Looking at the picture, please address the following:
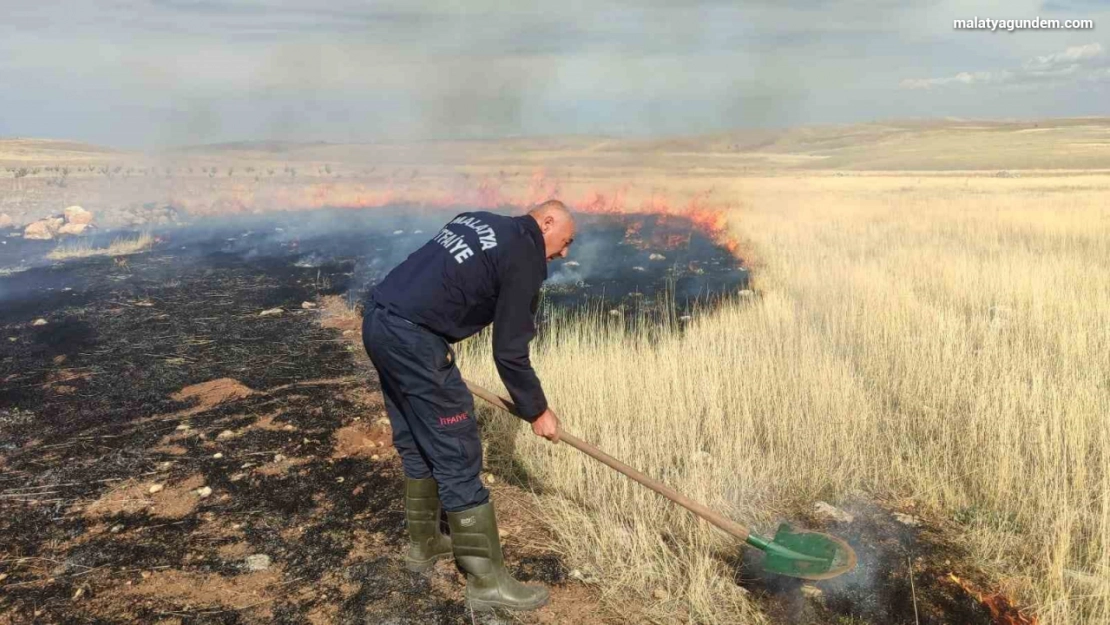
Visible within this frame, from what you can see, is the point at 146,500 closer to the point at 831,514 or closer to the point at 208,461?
the point at 208,461

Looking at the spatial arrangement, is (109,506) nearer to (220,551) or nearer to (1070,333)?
(220,551)

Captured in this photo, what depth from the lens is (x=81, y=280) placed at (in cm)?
993

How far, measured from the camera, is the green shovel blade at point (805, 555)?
9.37ft

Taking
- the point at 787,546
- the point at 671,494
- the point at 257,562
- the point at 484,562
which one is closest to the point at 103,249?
the point at 257,562

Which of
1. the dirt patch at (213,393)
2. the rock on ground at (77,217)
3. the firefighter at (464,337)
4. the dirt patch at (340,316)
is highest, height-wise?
the rock on ground at (77,217)

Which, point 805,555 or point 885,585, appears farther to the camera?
point 885,585

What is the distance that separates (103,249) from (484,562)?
507 inches

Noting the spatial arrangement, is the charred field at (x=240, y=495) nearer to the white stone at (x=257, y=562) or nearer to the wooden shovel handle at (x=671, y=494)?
the white stone at (x=257, y=562)

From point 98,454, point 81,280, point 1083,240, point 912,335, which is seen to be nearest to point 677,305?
point 912,335

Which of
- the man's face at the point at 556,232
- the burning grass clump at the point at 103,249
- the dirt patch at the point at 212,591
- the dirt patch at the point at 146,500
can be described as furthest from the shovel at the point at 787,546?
the burning grass clump at the point at 103,249

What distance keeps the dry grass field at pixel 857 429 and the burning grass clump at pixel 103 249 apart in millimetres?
9738

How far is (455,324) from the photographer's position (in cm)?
286

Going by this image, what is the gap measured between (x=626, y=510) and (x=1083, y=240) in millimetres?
10942

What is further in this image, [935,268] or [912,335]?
[935,268]
